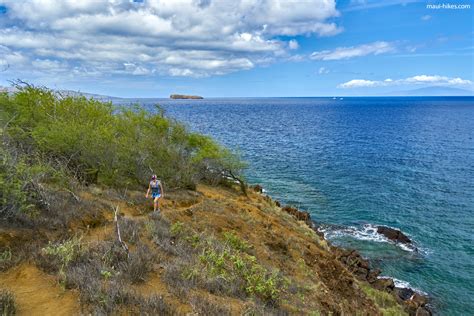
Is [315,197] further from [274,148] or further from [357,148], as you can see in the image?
[357,148]

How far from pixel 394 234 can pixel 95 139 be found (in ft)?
71.1

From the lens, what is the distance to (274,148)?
194ft

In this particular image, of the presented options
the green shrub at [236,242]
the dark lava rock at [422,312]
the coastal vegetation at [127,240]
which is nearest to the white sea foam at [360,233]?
the coastal vegetation at [127,240]

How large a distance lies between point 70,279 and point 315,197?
94.4 ft

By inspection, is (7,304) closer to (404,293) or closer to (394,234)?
(404,293)

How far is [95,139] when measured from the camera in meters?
18.2

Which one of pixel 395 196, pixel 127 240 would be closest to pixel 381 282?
pixel 127 240

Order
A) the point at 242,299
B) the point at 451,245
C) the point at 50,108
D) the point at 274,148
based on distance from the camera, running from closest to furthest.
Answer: the point at 242,299 → the point at 50,108 → the point at 451,245 → the point at 274,148

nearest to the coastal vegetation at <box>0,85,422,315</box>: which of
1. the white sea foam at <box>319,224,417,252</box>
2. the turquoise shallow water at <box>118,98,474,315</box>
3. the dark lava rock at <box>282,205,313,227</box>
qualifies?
the dark lava rock at <box>282,205,313,227</box>

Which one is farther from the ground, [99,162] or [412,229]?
[99,162]

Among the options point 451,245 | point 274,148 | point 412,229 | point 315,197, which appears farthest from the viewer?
point 274,148

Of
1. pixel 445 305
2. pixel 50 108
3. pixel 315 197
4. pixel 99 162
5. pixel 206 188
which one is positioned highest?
pixel 50 108

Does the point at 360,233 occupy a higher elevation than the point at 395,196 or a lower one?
lower

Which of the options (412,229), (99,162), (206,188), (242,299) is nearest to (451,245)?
(412,229)
